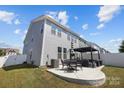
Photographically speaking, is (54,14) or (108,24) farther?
(54,14)

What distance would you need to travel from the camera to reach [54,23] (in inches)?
611

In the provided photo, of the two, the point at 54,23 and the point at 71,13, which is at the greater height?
the point at 71,13

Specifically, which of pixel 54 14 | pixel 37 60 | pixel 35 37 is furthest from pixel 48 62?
pixel 54 14

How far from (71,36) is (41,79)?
12.8 meters

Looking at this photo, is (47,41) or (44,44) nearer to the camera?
(44,44)

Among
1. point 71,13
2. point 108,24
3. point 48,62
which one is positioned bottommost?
point 48,62

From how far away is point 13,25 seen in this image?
15.1 meters

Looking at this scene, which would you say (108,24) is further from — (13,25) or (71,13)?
(13,25)

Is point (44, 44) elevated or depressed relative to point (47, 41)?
depressed

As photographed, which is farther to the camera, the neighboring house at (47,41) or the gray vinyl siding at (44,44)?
the neighboring house at (47,41)

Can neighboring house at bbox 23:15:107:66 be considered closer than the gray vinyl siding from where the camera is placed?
No
